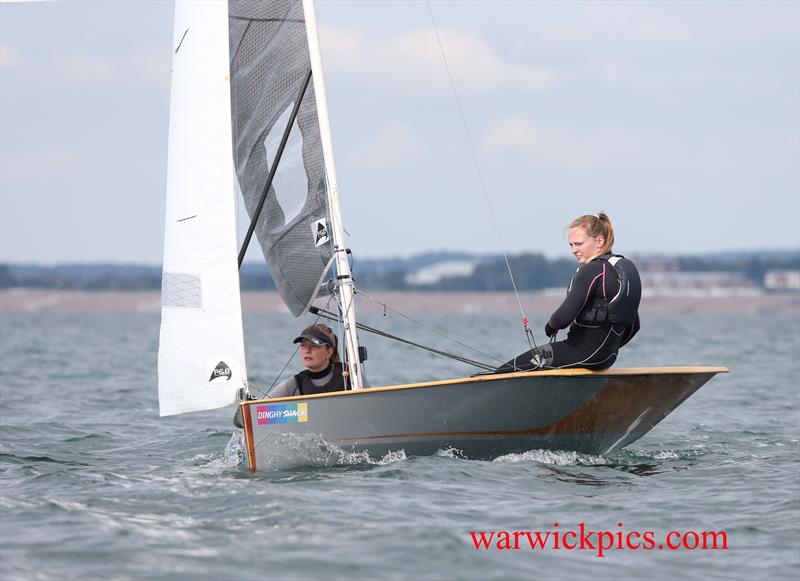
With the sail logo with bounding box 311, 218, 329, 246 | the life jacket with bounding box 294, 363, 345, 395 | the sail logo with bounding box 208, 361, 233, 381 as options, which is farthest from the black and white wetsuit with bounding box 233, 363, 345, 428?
the sail logo with bounding box 311, 218, 329, 246

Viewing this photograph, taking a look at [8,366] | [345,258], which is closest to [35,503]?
[345,258]

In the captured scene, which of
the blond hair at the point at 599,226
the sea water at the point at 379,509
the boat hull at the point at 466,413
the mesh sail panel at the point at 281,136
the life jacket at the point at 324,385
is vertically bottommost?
the sea water at the point at 379,509

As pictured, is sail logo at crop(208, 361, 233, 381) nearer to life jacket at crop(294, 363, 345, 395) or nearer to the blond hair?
life jacket at crop(294, 363, 345, 395)

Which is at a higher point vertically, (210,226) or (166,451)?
(210,226)

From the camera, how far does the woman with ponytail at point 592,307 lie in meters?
7.48

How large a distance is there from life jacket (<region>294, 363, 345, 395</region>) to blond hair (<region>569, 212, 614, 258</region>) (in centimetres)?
192

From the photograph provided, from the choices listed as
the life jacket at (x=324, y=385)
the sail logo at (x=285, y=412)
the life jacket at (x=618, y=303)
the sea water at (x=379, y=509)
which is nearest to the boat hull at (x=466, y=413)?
the sail logo at (x=285, y=412)

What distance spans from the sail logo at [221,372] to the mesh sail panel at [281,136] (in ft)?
3.37

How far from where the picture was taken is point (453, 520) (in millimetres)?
6277

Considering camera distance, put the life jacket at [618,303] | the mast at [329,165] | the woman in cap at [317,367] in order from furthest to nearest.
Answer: the mast at [329,165] → the woman in cap at [317,367] → the life jacket at [618,303]

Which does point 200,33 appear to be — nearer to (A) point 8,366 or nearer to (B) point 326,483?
(B) point 326,483

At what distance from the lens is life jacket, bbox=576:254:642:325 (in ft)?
24.6

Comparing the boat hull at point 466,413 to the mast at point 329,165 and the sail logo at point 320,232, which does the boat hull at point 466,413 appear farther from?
the sail logo at point 320,232

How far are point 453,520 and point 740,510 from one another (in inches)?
67.6
